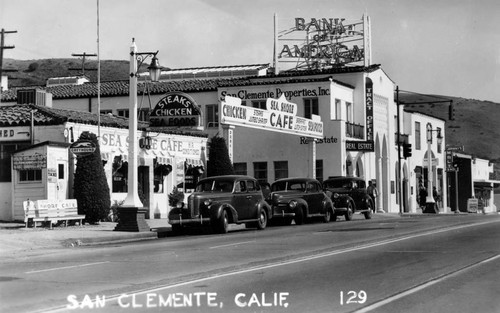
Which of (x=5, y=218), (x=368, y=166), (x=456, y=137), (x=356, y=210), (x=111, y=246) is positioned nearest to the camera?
(x=111, y=246)

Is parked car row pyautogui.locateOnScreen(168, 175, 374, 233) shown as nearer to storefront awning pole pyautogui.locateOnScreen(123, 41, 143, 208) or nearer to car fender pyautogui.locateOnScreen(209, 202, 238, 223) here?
car fender pyautogui.locateOnScreen(209, 202, 238, 223)

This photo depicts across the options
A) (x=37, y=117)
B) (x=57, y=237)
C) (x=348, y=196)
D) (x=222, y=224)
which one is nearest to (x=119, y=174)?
(x=37, y=117)

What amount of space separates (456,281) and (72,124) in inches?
808

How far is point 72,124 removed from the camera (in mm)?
29875

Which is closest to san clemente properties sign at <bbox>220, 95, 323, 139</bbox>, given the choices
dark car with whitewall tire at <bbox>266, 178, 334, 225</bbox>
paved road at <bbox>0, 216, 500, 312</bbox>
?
dark car with whitewall tire at <bbox>266, 178, 334, 225</bbox>

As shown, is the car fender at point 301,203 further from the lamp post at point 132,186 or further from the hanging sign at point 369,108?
the hanging sign at point 369,108

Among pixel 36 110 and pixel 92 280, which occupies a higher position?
pixel 36 110

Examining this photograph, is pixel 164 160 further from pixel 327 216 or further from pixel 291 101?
pixel 291 101

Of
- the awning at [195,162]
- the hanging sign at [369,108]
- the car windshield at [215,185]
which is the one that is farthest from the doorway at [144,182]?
the hanging sign at [369,108]

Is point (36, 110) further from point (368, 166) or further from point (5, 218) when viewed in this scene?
point (368, 166)

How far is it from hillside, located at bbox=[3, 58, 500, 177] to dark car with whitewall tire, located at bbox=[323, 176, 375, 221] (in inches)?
3042

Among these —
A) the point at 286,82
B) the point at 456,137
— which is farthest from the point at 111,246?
the point at 456,137

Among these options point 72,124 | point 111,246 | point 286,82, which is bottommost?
point 111,246

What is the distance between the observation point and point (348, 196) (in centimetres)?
3588
